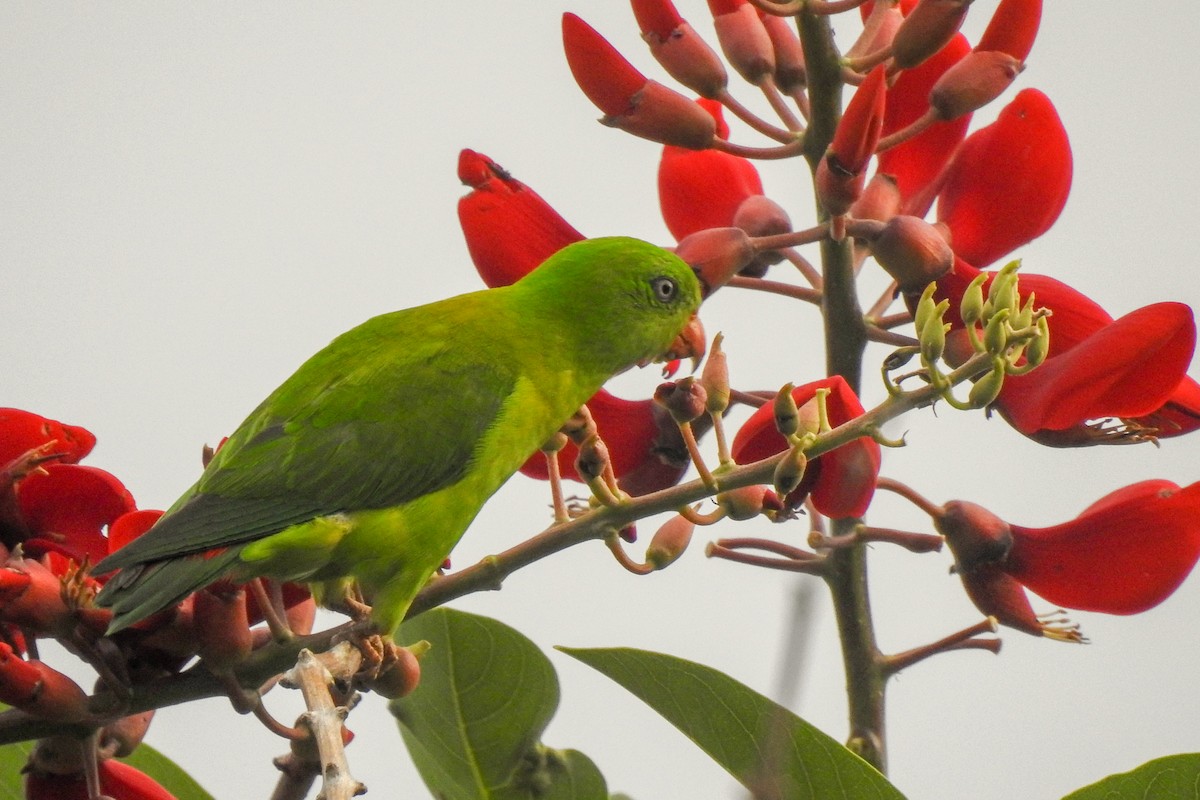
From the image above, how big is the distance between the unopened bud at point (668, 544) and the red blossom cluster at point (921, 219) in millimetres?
98

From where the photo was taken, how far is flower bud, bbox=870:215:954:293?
1309 millimetres

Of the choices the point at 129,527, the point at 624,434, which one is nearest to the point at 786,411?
the point at 624,434

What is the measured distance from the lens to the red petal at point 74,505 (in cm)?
125

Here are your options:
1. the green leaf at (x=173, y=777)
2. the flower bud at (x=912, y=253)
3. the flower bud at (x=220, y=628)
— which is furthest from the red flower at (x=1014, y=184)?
the green leaf at (x=173, y=777)

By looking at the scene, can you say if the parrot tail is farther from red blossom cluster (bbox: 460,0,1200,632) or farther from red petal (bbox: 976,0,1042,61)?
red petal (bbox: 976,0,1042,61)

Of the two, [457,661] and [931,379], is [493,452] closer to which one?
[457,661]

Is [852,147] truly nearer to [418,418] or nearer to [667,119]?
[667,119]

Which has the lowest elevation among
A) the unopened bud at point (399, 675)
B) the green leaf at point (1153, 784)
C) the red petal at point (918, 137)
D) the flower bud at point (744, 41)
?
the green leaf at point (1153, 784)

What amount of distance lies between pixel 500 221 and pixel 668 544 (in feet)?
1.49

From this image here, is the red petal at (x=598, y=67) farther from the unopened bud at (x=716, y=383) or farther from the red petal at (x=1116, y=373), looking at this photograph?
the red petal at (x=1116, y=373)

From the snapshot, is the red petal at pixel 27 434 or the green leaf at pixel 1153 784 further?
the red petal at pixel 27 434

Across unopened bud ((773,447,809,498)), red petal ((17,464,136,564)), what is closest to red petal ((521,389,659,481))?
unopened bud ((773,447,809,498))

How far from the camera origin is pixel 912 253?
1311 millimetres

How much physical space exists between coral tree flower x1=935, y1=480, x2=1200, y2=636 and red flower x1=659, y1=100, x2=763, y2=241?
478 mm
